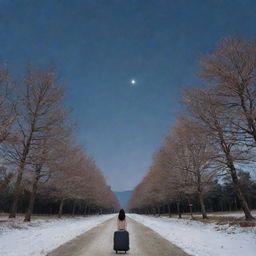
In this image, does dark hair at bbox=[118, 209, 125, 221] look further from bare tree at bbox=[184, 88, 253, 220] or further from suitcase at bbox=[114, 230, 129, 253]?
bare tree at bbox=[184, 88, 253, 220]

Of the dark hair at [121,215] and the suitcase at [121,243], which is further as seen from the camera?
the dark hair at [121,215]

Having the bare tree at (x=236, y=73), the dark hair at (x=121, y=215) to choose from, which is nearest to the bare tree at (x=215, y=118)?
the bare tree at (x=236, y=73)

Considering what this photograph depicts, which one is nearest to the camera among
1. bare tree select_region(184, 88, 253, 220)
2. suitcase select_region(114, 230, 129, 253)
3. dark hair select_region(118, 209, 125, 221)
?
suitcase select_region(114, 230, 129, 253)

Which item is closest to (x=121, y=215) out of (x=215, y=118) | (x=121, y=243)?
(x=121, y=243)

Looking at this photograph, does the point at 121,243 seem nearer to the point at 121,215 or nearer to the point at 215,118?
the point at 121,215

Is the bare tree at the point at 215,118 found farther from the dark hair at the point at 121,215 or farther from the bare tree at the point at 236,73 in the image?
the dark hair at the point at 121,215

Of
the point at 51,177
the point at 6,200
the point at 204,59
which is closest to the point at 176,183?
the point at 51,177

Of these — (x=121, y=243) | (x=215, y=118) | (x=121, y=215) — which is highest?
(x=215, y=118)

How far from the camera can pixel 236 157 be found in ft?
42.9

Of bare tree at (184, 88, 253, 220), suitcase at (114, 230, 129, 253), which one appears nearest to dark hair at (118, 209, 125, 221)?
suitcase at (114, 230, 129, 253)

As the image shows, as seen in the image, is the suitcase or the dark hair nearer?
the suitcase

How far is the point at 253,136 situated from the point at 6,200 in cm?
8394

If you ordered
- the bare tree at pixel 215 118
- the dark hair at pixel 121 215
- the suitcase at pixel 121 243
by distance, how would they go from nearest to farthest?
the suitcase at pixel 121 243
the dark hair at pixel 121 215
the bare tree at pixel 215 118

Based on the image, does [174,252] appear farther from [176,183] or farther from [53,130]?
[176,183]
